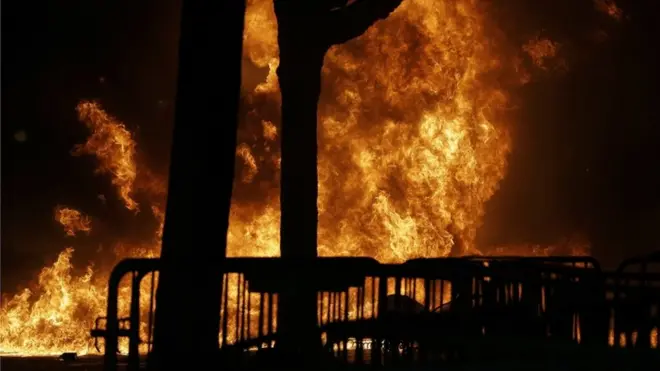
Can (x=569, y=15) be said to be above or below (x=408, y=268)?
above

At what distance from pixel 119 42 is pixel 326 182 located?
19.5ft

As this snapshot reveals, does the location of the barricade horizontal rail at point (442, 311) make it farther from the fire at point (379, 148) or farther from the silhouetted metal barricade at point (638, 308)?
the fire at point (379, 148)

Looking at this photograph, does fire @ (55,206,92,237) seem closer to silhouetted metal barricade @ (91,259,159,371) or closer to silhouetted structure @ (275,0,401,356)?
silhouetted structure @ (275,0,401,356)

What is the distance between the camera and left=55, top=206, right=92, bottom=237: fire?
2494cm

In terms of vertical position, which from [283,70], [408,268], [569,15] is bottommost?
[408,268]

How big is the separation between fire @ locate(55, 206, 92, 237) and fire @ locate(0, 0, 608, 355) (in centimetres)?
2

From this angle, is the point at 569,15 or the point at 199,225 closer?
the point at 199,225

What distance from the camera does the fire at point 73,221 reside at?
81.8 feet

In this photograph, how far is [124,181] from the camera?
25109mm

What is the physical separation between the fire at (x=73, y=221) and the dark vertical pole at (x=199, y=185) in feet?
47.1

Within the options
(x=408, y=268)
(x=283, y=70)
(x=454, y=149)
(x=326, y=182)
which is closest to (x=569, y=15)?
(x=454, y=149)

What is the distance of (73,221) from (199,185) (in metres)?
14.6

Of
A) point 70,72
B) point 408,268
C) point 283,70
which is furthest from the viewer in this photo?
point 70,72

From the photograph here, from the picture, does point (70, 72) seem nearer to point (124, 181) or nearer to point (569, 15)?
Result: point (124, 181)
